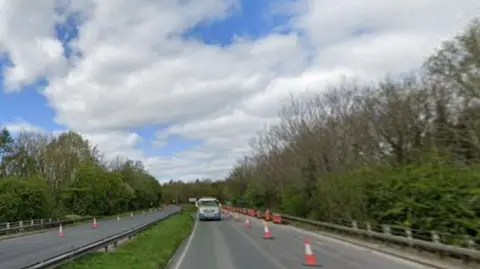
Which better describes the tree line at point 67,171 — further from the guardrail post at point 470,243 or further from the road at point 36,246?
the guardrail post at point 470,243

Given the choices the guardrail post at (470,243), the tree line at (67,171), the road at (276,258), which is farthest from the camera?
the tree line at (67,171)

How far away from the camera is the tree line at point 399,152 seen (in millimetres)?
21247

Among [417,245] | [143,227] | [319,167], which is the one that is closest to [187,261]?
[417,245]

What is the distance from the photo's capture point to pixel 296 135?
205 feet

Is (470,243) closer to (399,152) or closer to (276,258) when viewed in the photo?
(276,258)

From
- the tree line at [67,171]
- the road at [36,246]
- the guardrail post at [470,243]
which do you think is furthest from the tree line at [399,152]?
the tree line at [67,171]

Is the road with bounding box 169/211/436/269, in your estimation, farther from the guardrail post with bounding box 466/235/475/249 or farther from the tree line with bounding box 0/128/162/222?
the tree line with bounding box 0/128/162/222

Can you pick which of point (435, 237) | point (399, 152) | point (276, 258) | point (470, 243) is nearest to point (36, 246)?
point (276, 258)

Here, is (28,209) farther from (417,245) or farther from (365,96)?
(417,245)

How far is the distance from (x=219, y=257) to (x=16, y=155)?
3055 inches

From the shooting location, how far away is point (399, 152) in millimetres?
49000

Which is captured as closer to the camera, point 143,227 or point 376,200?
point 376,200

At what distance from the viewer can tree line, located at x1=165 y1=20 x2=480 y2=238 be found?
2125cm

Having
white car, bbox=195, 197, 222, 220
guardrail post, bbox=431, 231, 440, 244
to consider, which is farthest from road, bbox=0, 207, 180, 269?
white car, bbox=195, 197, 222, 220
